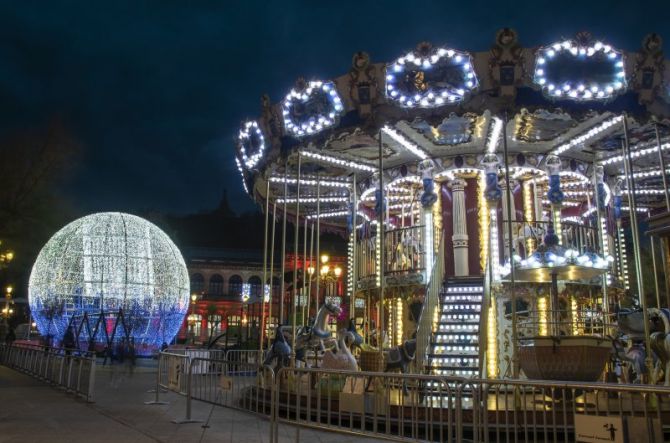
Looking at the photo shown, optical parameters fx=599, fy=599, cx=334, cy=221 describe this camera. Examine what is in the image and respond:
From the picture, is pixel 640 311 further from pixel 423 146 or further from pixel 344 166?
pixel 344 166

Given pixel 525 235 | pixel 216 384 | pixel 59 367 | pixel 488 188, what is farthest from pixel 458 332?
pixel 59 367

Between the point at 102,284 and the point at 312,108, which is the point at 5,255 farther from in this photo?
the point at 312,108

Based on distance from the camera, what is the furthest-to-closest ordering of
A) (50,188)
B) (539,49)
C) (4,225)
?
(50,188), (4,225), (539,49)

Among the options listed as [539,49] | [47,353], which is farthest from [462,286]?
[47,353]

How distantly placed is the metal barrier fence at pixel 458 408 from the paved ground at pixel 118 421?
377 millimetres

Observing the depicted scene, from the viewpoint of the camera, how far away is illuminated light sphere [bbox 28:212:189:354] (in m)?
22.2

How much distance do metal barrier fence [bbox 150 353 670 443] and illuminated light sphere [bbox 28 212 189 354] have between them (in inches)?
411

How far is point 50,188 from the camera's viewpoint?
22.3 m

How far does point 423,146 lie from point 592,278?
4.72 meters

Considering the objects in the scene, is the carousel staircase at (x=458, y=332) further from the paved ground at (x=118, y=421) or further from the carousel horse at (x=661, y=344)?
the paved ground at (x=118, y=421)

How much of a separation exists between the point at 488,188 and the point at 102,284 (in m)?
15.2

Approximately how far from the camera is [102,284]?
2230 centimetres

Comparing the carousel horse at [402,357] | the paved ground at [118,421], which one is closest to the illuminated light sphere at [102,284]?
the paved ground at [118,421]

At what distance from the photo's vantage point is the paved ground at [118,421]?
25.5 feet
